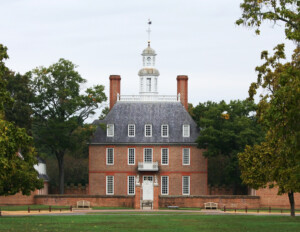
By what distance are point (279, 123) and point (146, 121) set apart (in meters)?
42.6

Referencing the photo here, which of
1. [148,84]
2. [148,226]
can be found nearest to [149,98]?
[148,84]

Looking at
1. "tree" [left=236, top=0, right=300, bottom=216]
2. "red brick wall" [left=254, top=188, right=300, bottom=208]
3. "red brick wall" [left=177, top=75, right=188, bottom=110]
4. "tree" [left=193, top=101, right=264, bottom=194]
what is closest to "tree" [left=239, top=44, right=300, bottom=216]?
"tree" [left=236, top=0, right=300, bottom=216]

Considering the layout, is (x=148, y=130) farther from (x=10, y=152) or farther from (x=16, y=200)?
(x=10, y=152)

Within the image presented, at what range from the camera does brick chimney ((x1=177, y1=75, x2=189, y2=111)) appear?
68500mm

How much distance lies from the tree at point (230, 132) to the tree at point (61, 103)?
394 inches

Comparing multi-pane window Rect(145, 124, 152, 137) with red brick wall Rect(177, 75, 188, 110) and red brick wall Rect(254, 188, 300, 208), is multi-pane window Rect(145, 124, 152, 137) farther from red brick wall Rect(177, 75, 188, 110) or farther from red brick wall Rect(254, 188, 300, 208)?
red brick wall Rect(254, 188, 300, 208)

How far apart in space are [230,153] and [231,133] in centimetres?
490

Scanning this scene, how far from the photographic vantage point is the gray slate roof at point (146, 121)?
66.5m

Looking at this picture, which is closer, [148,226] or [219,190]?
[148,226]

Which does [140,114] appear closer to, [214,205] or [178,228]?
[214,205]

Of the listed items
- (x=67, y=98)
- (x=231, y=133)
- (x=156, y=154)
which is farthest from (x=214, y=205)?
(x=67, y=98)

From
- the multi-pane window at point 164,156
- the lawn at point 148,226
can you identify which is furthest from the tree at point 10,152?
the multi-pane window at point 164,156

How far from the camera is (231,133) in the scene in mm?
60656

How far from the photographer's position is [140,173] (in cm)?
6550
